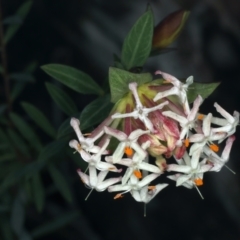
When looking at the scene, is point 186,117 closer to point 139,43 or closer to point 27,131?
point 139,43

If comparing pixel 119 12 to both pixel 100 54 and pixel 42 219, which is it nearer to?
pixel 100 54

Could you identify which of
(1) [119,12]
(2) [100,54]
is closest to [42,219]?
(2) [100,54]

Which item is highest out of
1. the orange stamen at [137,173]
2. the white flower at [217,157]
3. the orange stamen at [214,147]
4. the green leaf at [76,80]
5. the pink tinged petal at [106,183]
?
the green leaf at [76,80]

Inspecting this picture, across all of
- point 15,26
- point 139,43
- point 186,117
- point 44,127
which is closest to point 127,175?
point 186,117

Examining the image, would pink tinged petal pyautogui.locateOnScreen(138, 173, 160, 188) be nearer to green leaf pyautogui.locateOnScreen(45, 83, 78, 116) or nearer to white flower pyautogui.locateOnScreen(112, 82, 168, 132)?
white flower pyautogui.locateOnScreen(112, 82, 168, 132)

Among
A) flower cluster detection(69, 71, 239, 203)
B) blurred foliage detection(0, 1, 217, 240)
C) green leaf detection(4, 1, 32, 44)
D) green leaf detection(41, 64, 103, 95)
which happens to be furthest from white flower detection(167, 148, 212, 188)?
green leaf detection(4, 1, 32, 44)

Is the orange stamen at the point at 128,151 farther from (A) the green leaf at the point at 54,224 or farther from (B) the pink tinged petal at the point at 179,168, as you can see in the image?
(A) the green leaf at the point at 54,224

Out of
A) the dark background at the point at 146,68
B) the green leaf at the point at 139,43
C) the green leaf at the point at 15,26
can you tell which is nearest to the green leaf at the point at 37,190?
the dark background at the point at 146,68
